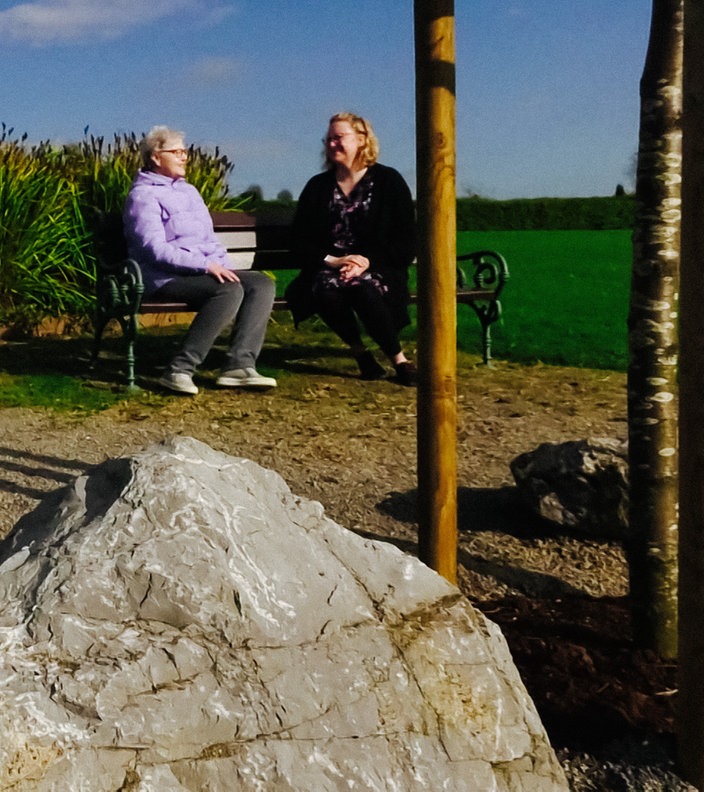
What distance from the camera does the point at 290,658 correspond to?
2031 millimetres

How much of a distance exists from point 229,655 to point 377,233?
6.29 m

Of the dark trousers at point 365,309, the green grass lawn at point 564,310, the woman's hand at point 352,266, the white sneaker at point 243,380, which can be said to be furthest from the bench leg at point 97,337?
the green grass lawn at point 564,310

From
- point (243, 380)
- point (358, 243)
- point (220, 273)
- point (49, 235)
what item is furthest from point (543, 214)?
point (243, 380)

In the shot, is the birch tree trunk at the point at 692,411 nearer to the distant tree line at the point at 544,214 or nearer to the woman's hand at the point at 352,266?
the woman's hand at the point at 352,266

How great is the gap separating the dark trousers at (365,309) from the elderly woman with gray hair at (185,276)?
1.24 ft

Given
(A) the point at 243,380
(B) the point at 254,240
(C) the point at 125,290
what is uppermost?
(B) the point at 254,240

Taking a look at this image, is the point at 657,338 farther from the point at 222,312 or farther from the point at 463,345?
the point at 463,345

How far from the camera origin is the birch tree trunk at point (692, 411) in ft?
7.51

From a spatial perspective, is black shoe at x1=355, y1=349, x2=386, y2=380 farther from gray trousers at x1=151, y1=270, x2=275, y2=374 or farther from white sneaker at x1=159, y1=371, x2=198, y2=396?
white sneaker at x1=159, y1=371, x2=198, y2=396

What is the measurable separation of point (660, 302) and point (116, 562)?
5.54 feet

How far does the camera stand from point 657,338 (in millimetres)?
3117

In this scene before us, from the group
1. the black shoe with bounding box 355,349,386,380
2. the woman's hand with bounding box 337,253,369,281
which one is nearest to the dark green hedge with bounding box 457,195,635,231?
the black shoe with bounding box 355,349,386,380

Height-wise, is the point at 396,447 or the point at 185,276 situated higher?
the point at 185,276

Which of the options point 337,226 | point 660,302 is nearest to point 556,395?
point 337,226
